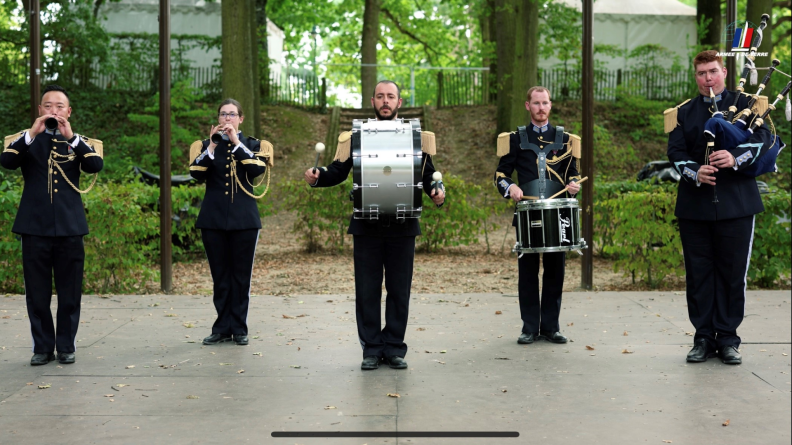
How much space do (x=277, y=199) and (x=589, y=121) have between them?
41.7ft

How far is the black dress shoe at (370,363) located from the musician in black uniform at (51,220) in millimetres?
2257

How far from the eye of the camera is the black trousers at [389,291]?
21.8ft

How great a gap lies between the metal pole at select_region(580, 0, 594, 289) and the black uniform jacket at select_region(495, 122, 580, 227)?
303 cm

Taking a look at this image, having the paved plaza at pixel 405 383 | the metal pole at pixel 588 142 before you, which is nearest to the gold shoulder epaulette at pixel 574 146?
the paved plaza at pixel 405 383

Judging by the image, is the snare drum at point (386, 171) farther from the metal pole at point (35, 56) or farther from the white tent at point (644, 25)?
the white tent at point (644, 25)

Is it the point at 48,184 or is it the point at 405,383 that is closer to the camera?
the point at 405,383

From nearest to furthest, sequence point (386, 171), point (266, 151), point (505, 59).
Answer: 1. point (386, 171)
2. point (266, 151)
3. point (505, 59)

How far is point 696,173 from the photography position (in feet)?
21.2

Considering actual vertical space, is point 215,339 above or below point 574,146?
below

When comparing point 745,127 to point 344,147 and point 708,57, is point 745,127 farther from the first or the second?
point 344,147

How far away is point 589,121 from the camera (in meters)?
10.6

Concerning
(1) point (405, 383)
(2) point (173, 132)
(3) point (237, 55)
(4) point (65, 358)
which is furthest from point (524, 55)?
(4) point (65, 358)

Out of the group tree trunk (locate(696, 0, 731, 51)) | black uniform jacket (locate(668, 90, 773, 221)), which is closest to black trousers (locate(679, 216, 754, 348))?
black uniform jacket (locate(668, 90, 773, 221))

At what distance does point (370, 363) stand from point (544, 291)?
1.89 metres
